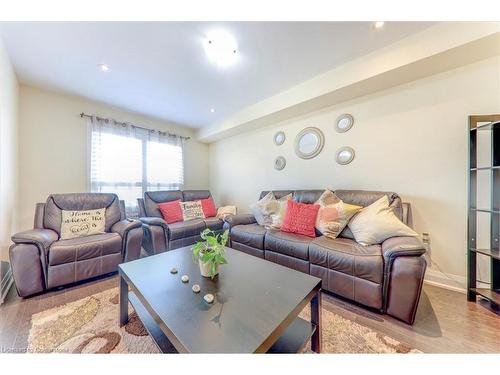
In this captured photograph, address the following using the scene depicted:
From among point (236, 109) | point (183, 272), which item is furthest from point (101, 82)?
point (183, 272)

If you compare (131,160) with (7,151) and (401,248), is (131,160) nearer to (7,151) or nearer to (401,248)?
(7,151)

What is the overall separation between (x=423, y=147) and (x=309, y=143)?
4.17ft

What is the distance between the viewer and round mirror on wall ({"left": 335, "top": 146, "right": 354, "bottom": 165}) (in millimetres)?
2464

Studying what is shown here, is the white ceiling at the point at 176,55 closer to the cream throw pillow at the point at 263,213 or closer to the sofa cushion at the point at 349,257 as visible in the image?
the cream throw pillow at the point at 263,213

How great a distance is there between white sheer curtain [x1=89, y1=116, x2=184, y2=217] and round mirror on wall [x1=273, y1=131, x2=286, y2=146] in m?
2.00

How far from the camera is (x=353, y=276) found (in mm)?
1572

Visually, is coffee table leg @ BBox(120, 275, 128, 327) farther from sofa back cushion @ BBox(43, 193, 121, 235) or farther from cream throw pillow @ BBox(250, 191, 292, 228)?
cream throw pillow @ BBox(250, 191, 292, 228)

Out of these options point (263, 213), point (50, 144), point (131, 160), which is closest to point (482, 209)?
point (263, 213)

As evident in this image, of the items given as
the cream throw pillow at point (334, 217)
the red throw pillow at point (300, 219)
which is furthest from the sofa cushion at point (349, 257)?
the red throw pillow at point (300, 219)

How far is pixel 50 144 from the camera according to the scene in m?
2.65

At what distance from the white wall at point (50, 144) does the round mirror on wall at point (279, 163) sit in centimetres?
277

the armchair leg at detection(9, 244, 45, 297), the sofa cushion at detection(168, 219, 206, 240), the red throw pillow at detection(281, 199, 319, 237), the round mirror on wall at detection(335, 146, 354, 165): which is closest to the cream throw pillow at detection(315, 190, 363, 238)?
the red throw pillow at detection(281, 199, 319, 237)

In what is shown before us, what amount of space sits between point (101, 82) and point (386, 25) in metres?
3.04

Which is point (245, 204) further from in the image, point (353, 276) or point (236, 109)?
point (353, 276)
